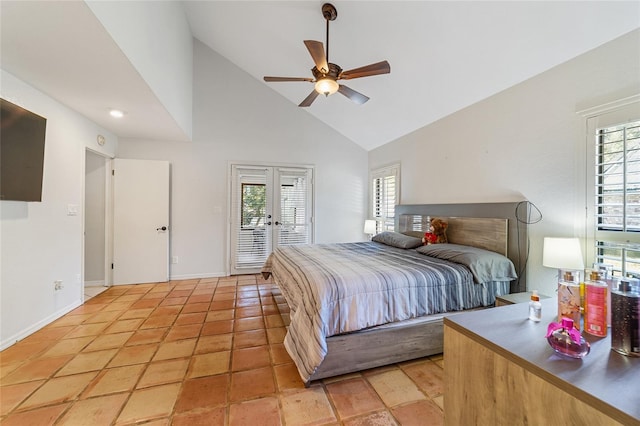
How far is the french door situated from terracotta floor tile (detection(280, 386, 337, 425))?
128 inches

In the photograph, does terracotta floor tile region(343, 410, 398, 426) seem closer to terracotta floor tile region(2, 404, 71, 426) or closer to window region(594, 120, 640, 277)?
terracotta floor tile region(2, 404, 71, 426)

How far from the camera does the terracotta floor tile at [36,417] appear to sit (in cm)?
144

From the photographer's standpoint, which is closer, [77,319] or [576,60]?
[576,60]

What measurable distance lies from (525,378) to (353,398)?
1.22 meters

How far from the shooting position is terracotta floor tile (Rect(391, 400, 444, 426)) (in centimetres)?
146

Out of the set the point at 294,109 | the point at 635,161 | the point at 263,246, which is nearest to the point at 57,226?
the point at 263,246

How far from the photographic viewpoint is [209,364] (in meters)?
1.99

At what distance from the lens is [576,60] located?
2.08 metres

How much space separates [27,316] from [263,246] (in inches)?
116

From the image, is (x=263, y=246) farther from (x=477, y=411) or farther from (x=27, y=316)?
(x=477, y=411)

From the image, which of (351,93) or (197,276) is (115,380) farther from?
(351,93)

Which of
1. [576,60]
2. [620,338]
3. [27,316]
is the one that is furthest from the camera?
[27,316]

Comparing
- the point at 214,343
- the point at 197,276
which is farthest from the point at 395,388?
the point at 197,276

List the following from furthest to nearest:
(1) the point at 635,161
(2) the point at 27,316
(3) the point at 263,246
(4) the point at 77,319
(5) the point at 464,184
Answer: (3) the point at 263,246, (5) the point at 464,184, (4) the point at 77,319, (2) the point at 27,316, (1) the point at 635,161
